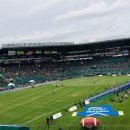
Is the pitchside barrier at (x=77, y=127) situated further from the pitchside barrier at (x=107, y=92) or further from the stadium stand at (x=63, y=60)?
the stadium stand at (x=63, y=60)

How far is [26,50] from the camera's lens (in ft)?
444

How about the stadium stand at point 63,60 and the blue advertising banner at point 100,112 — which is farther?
the stadium stand at point 63,60

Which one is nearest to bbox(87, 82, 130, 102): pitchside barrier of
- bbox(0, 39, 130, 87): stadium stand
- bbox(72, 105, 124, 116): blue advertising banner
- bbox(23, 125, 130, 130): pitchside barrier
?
bbox(72, 105, 124, 116): blue advertising banner

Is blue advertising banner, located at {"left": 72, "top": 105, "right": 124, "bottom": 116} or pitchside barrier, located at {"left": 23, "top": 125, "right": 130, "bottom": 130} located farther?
blue advertising banner, located at {"left": 72, "top": 105, "right": 124, "bottom": 116}

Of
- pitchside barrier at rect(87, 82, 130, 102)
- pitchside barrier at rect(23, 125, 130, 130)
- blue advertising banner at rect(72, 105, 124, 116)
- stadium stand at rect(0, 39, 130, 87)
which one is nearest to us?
pitchside barrier at rect(23, 125, 130, 130)

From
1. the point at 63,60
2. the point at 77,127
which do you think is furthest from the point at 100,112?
the point at 63,60

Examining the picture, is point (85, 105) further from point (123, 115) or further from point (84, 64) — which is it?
point (84, 64)

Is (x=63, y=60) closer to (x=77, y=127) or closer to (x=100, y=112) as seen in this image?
(x=100, y=112)

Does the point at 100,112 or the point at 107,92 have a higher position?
the point at 100,112

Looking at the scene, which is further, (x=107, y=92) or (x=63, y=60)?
(x=63, y=60)

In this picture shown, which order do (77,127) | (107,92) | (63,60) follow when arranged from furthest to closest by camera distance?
(63,60) < (107,92) < (77,127)

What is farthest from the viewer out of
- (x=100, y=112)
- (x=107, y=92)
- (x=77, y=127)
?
(x=107, y=92)

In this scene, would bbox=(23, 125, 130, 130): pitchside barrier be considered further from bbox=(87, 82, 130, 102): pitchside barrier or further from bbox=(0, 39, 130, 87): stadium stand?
bbox=(0, 39, 130, 87): stadium stand

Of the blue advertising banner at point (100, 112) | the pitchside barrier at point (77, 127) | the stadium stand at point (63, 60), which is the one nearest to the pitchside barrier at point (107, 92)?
the blue advertising banner at point (100, 112)
